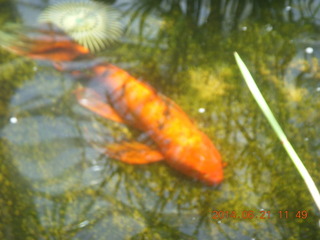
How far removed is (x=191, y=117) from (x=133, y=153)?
39 cm

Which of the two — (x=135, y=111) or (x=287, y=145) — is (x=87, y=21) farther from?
(x=287, y=145)

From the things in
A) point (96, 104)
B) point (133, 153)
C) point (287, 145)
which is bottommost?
point (133, 153)

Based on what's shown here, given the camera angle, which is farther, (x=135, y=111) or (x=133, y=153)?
(x=135, y=111)

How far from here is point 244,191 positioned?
2.10 m

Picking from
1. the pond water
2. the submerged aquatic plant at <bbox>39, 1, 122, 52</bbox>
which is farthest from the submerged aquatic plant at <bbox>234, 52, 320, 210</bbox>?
the submerged aquatic plant at <bbox>39, 1, 122, 52</bbox>

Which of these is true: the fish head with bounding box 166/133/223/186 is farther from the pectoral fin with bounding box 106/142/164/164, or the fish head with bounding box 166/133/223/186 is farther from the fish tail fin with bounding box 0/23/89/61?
the fish tail fin with bounding box 0/23/89/61

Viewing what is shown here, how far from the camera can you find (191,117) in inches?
91.4

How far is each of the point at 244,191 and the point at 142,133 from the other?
2.12 feet

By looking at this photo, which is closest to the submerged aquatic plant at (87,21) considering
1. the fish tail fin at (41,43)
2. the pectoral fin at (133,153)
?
the fish tail fin at (41,43)

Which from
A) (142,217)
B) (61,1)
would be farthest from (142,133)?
(61,1)

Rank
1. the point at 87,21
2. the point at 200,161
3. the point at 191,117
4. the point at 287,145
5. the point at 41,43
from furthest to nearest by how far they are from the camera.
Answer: the point at 87,21 < the point at 41,43 < the point at 191,117 < the point at 200,161 < the point at 287,145

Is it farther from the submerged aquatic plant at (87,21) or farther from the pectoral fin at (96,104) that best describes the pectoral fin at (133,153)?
the submerged aquatic plant at (87,21)

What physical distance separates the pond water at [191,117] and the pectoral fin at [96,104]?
4 cm

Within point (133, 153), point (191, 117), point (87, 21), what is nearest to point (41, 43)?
point (87, 21)
